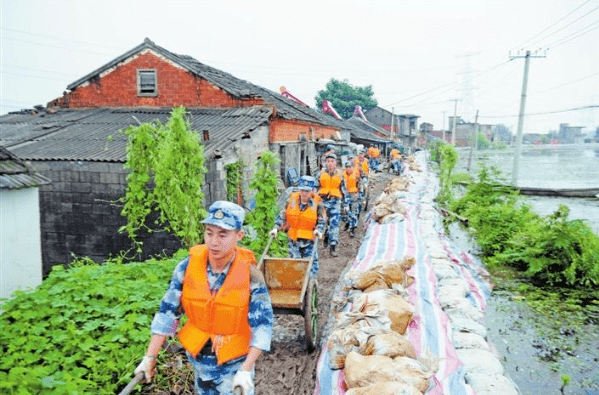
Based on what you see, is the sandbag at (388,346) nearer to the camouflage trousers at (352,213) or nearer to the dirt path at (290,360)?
the dirt path at (290,360)

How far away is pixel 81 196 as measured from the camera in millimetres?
8414

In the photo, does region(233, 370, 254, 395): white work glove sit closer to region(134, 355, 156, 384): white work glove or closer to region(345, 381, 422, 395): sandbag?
region(134, 355, 156, 384): white work glove

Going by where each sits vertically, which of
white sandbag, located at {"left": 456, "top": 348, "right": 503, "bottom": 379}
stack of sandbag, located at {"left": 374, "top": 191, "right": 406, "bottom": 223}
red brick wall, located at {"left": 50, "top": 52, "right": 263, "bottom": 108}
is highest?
red brick wall, located at {"left": 50, "top": 52, "right": 263, "bottom": 108}

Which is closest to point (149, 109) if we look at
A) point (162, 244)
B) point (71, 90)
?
point (71, 90)

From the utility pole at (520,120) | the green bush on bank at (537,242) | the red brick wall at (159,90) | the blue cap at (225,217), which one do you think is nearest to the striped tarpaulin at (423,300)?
the green bush on bank at (537,242)

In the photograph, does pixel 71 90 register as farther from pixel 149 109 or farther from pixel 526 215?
pixel 526 215

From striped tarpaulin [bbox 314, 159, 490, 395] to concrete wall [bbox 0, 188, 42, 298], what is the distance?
4.22m

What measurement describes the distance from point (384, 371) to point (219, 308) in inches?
65.0

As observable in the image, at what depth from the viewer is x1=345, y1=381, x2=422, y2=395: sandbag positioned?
317cm

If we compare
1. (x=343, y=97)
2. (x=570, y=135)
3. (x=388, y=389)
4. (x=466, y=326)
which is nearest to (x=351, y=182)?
(x=466, y=326)

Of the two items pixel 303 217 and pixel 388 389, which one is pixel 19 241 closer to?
pixel 303 217

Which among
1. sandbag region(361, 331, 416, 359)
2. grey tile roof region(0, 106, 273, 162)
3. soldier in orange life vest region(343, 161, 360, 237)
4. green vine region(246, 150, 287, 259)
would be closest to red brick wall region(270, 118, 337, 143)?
grey tile roof region(0, 106, 273, 162)

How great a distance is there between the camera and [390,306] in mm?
4734

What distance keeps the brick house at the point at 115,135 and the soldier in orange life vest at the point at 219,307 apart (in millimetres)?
5483
